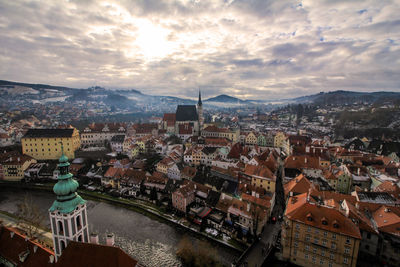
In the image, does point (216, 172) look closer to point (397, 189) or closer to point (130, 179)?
point (130, 179)

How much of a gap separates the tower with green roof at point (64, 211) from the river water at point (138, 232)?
433 inches

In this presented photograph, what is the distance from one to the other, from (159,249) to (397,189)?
30631 millimetres

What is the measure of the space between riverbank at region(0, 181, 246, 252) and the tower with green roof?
15405mm

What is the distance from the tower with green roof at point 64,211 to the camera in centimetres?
1311

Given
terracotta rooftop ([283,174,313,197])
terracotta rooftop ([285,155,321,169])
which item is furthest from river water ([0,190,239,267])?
terracotta rooftop ([285,155,321,169])

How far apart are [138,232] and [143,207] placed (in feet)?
17.0

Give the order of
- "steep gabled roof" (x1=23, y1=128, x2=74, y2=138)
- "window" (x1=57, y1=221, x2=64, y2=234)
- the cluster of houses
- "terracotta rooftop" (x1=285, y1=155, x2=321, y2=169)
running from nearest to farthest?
"window" (x1=57, y1=221, x2=64, y2=234), the cluster of houses, "terracotta rooftop" (x1=285, y1=155, x2=321, y2=169), "steep gabled roof" (x1=23, y1=128, x2=74, y2=138)

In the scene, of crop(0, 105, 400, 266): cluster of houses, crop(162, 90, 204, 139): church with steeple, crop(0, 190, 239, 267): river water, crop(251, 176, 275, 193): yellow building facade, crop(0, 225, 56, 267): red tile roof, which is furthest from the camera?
crop(162, 90, 204, 139): church with steeple

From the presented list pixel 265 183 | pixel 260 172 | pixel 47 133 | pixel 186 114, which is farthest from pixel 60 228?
pixel 186 114

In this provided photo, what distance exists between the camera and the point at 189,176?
37.7 meters

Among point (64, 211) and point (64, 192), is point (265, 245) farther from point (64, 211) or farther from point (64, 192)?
point (64, 192)

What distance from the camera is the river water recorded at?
22297mm

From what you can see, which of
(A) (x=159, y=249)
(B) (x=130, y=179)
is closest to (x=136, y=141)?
(B) (x=130, y=179)

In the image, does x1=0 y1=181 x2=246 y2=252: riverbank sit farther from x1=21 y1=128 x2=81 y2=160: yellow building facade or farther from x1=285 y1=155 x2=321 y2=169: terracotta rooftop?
x1=285 y1=155 x2=321 y2=169: terracotta rooftop
